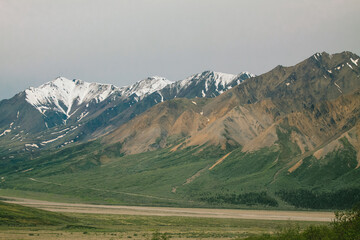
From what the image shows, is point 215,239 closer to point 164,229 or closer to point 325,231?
point 164,229

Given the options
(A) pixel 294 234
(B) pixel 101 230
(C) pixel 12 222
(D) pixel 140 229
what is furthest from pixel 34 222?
(A) pixel 294 234

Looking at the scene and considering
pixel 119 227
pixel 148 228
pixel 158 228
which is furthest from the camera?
pixel 158 228

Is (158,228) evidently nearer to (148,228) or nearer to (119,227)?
(148,228)

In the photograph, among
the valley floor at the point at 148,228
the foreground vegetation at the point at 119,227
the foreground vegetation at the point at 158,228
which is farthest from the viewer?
the foreground vegetation at the point at 119,227

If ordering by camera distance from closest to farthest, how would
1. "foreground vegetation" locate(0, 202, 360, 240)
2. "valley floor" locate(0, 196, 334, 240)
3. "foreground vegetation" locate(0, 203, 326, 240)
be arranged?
1. "foreground vegetation" locate(0, 202, 360, 240)
2. "valley floor" locate(0, 196, 334, 240)
3. "foreground vegetation" locate(0, 203, 326, 240)

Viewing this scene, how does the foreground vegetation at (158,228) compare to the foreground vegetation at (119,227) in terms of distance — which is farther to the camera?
the foreground vegetation at (119,227)

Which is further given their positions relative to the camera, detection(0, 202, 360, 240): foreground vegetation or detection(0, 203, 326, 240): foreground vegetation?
detection(0, 203, 326, 240): foreground vegetation

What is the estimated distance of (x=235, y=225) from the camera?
17825 centimetres

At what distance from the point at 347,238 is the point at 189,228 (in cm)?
8141

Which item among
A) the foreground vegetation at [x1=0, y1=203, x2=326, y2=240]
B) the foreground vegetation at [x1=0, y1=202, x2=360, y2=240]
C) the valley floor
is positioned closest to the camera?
the foreground vegetation at [x1=0, y1=202, x2=360, y2=240]

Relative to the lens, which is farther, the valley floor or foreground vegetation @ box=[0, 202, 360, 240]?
the valley floor

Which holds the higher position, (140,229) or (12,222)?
(12,222)

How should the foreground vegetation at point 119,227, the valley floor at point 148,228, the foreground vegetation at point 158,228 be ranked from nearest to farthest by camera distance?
the foreground vegetation at point 158,228 → the valley floor at point 148,228 → the foreground vegetation at point 119,227

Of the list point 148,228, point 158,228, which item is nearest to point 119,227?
point 148,228
